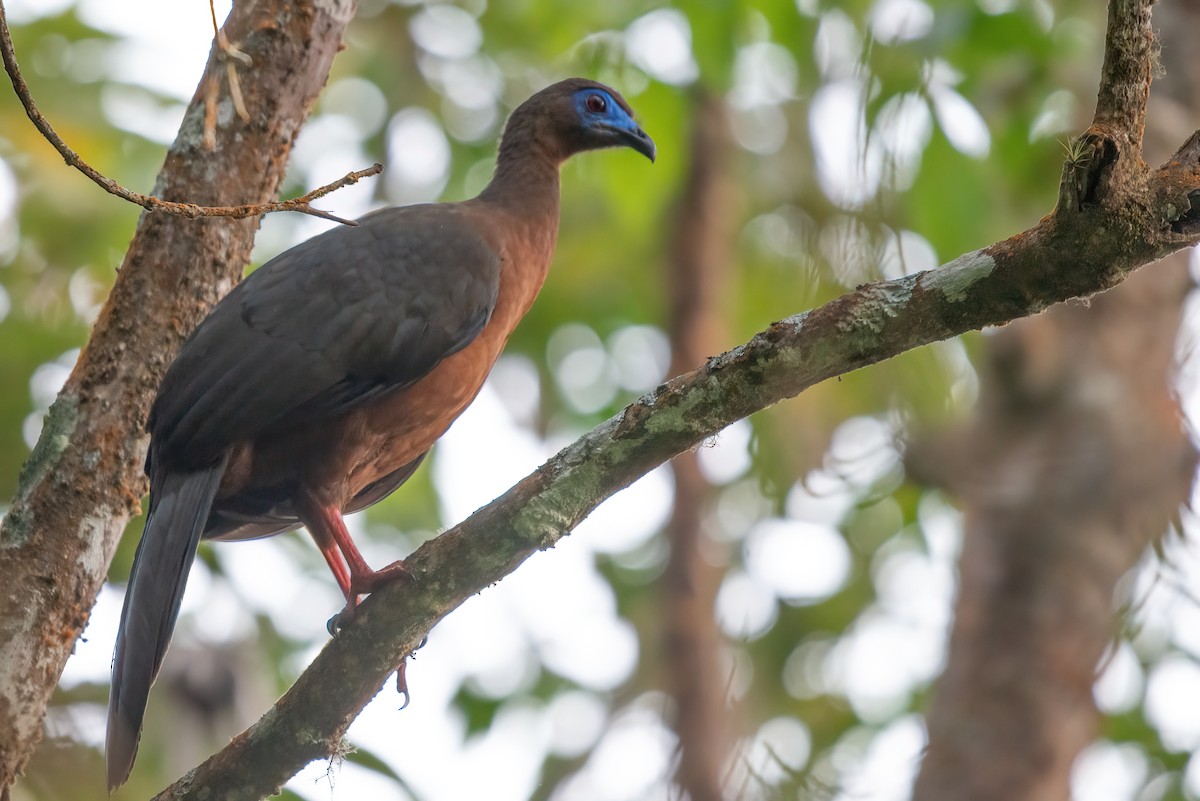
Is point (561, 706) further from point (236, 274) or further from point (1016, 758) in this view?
point (236, 274)

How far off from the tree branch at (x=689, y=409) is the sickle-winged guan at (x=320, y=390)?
0.76ft

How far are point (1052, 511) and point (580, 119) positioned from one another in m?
2.66

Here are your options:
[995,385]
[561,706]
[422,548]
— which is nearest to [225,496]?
[422,548]

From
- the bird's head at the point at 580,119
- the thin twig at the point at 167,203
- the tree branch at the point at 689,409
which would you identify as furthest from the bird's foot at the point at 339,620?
the bird's head at the point at 580,119

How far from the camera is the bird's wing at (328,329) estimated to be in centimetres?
329

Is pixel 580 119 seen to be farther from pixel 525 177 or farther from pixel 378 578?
pixel 378 578

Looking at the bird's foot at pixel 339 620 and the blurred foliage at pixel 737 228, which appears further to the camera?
the blurred foliage at pixel 737 228

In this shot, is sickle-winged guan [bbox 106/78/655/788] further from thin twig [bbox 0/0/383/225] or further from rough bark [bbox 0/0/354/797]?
thin twig [bbox 0/0/383/225]

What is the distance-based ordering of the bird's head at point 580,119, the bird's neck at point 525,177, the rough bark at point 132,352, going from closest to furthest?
the rough bark at point 132,352
the bird's neck at point 525,177
the bird's head at point 580,119

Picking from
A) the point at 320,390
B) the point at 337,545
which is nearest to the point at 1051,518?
the point at 337,545

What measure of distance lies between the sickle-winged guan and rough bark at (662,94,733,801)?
1066 mm

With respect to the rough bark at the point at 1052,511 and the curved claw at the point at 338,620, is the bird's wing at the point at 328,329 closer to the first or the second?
the curved claw at the point at 338,620

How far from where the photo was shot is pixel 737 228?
708cm

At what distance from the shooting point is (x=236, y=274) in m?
3.38
